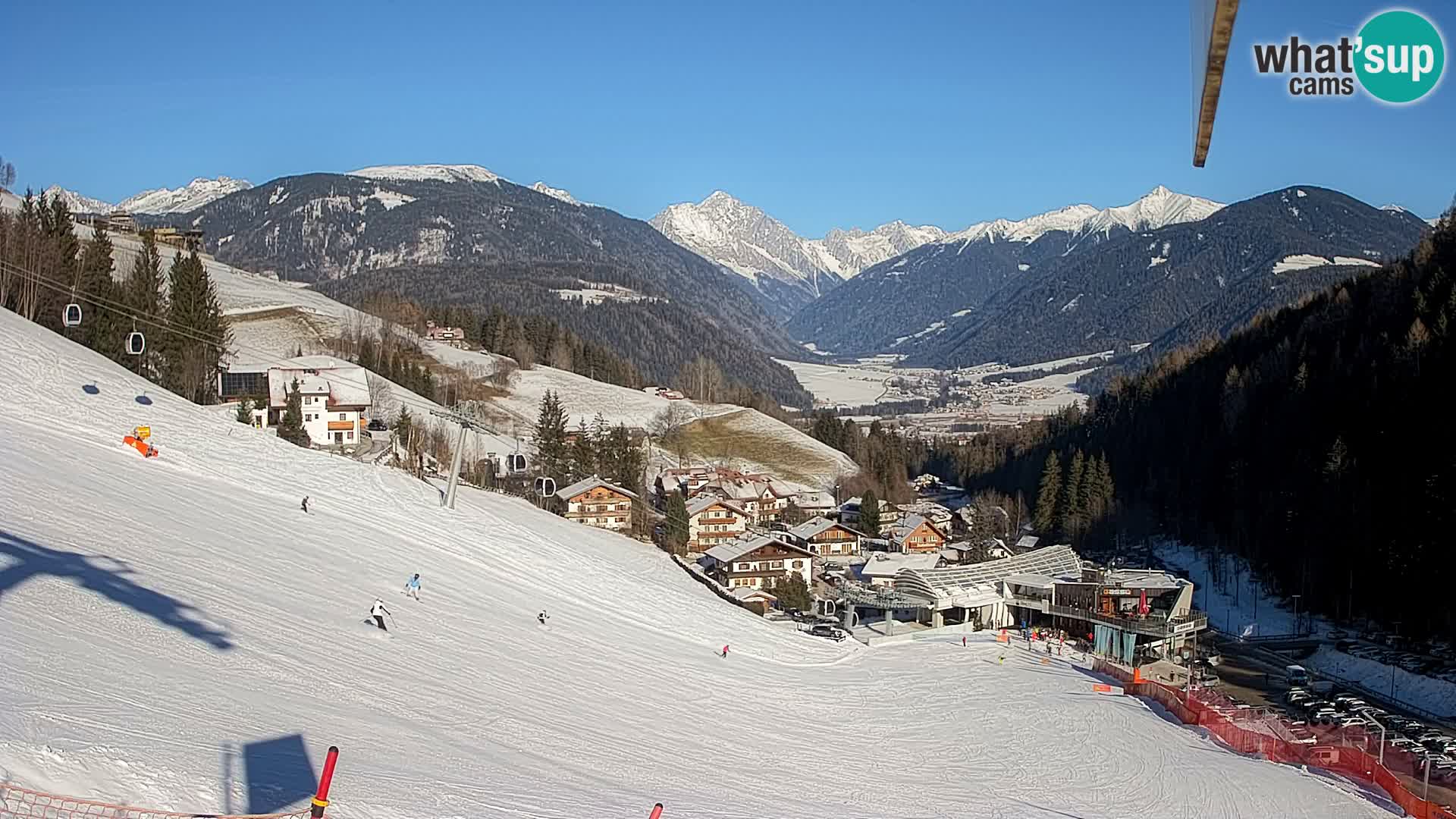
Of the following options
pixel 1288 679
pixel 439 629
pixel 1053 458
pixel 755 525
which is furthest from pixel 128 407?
pixel 1053 458

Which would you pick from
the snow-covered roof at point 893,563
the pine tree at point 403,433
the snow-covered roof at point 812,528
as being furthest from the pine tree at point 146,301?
the snow-covered roof at point 812,528

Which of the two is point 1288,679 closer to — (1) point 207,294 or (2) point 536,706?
(2) point 536,706

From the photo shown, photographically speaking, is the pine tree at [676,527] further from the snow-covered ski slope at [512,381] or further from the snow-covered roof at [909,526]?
the snow-covered ski slope at [512,381]

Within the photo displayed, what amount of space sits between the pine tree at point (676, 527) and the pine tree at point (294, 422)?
63.3ft

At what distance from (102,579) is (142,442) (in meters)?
14.4

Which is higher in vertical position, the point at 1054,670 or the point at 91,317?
the point at 91,317

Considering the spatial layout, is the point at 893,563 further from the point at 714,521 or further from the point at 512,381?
the point at 512,381

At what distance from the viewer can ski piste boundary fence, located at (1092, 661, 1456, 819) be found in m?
21.0

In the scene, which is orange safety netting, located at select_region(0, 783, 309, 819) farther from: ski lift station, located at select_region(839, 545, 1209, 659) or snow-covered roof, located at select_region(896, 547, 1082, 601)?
snow-covered roof, located at select_region(896, 547, 1082, 601)

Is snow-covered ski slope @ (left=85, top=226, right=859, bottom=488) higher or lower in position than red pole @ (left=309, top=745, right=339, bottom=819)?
higher

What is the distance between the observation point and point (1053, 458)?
84562 mm

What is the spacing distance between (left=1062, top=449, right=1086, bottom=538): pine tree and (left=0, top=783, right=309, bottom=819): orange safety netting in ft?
248

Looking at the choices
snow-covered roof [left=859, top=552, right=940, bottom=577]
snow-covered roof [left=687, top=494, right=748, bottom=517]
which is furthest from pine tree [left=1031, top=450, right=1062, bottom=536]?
snow-covered roof [left=687, top=494, right=748, bottom=517]

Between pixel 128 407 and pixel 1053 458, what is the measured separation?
218 feet
